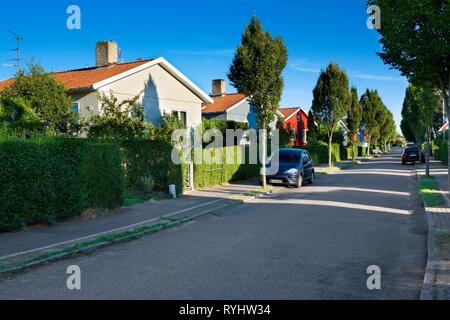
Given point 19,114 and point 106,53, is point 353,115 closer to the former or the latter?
point 106,53

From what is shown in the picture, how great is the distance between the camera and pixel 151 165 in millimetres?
15609

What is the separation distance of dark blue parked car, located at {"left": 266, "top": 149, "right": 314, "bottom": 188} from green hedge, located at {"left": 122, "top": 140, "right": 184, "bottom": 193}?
511cm

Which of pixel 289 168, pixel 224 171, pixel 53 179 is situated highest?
pixel 53 179

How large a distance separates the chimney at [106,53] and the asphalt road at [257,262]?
18118 mm

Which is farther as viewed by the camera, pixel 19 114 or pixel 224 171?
pixel 224 171

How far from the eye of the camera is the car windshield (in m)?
20.6

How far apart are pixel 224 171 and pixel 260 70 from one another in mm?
4839

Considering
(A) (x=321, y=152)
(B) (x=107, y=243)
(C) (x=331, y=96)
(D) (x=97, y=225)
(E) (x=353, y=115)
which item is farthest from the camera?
(E) (x=353, y=115)

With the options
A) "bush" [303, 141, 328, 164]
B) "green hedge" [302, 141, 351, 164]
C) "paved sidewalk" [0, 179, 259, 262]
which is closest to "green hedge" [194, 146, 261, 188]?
"paved sidewalk" [0, 179, 259, 262]

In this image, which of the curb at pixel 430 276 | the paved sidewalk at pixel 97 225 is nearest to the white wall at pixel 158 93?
the paved sidewalk at pixel 97 225

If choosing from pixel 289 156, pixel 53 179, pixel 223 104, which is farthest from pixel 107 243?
pixel 223 104

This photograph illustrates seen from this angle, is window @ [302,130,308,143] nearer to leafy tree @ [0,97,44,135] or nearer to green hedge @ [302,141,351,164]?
green hedge @ [302,141,351,164]

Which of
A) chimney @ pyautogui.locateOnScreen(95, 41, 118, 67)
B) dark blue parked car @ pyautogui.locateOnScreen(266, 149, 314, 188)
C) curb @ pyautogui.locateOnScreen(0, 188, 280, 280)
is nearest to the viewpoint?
curb @ pyautogui.locateOnScreen(0, 188, 280, 280)
